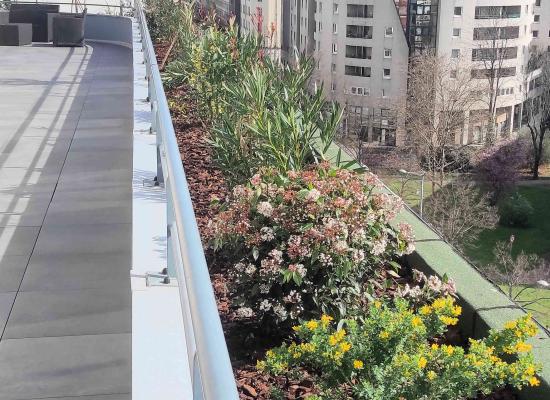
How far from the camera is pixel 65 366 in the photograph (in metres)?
3.11

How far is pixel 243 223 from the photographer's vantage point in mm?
3689

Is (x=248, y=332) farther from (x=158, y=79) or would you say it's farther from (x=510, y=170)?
(x=510, y=170)

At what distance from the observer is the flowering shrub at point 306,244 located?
3.52 metres

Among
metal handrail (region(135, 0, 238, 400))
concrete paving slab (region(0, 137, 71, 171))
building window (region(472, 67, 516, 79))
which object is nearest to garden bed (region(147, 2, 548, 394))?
metal handrail (region(135, 0, 238, 400))

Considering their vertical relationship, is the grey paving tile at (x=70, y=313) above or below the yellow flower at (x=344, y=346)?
below

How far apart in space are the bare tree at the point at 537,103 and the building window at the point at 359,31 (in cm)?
1280

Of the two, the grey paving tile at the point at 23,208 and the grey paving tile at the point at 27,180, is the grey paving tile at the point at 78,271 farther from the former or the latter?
the grey paving tile at the point at 27,180

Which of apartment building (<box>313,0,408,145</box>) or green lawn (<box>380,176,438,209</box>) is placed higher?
apartment building (<box>313,0,408,145</box>)

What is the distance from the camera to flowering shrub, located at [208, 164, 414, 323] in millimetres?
3518

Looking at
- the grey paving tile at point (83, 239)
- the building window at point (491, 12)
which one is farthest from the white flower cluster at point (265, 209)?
the building window at point (491, 12)

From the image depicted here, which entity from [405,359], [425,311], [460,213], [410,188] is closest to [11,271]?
[425,311]

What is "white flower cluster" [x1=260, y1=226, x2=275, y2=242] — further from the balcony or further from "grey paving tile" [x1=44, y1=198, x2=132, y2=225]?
"grey paving tile" [x1=44, y1=198, x2=132, y2=225]

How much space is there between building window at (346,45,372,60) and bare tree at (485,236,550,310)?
29.2 metres

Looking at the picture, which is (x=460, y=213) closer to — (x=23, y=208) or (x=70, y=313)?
(x=23, y=208)
